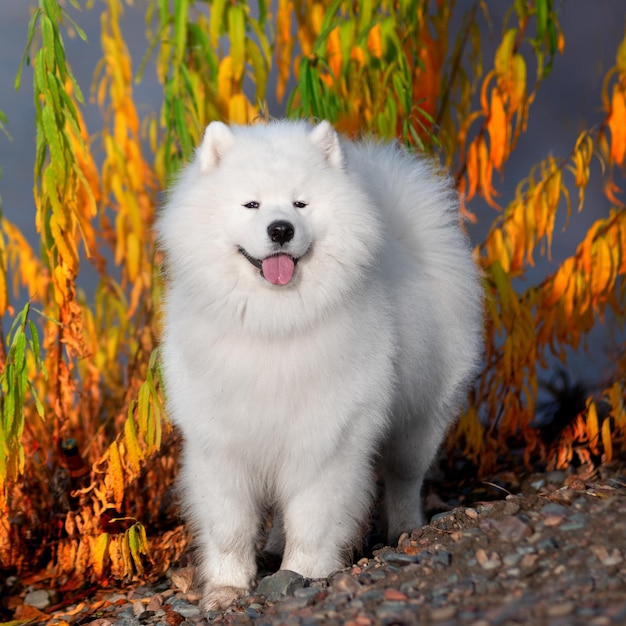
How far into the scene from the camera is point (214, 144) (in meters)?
3.82

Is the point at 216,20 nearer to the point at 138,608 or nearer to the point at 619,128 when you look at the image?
the point at 619,128

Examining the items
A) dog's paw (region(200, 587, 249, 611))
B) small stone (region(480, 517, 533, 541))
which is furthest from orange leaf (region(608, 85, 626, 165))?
dog's paw (region(200, 587, 249, 611))

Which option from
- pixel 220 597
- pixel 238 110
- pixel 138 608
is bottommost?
pixel 138 608

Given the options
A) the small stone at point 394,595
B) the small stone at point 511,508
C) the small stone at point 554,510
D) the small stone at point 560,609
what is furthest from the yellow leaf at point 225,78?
the small stone at point 560,609

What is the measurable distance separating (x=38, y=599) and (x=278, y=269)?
2361 mm

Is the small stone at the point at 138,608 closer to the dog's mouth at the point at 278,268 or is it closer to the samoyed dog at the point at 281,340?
the samoyed dog at the point at 281,340

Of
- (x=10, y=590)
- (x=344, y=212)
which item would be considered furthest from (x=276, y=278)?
(x=10, y=590)

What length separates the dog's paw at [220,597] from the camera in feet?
13.3

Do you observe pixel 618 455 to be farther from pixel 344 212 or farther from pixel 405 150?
pixel 344 212

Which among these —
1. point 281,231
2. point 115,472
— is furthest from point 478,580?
point 115,472

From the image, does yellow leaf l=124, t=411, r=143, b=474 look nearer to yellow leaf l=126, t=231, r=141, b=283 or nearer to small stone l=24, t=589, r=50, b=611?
small stone l=24, t=589, r=50, b=611

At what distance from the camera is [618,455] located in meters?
6.14

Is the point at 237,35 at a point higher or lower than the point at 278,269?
higher

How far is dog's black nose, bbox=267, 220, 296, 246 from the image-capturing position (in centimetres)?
350
